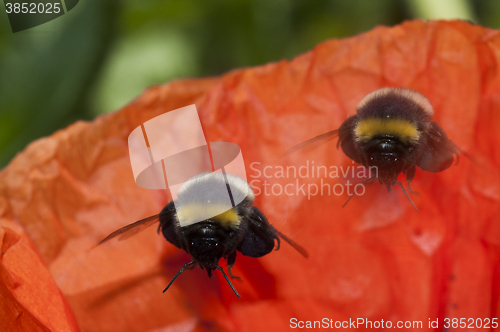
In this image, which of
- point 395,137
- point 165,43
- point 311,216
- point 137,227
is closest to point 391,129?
point 395,137

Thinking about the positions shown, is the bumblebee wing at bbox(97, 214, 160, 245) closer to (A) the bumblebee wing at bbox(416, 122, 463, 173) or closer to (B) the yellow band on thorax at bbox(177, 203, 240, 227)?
(B) the yellow band on thorax at bbox(177, 203, 240, 227)

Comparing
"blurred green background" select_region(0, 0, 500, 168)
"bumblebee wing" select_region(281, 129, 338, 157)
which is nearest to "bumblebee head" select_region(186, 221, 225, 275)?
"bumblebee wing" select_region(281, 129, 338, 157)

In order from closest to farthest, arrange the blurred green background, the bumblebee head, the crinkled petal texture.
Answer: the bumblebee head < the crinkled petal texture < the blurred green background

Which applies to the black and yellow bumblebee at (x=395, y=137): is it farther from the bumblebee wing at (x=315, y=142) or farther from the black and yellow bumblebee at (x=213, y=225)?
the black and yellow bumblebee at (x=213, y=225)

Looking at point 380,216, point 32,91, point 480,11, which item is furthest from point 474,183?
point 32,91

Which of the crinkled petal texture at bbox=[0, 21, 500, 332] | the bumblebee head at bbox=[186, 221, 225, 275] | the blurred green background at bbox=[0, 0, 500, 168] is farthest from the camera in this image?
the blurred green background at bbox=[0, 0, 500, 168]

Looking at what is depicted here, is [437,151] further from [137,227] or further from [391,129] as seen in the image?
[137,227]
